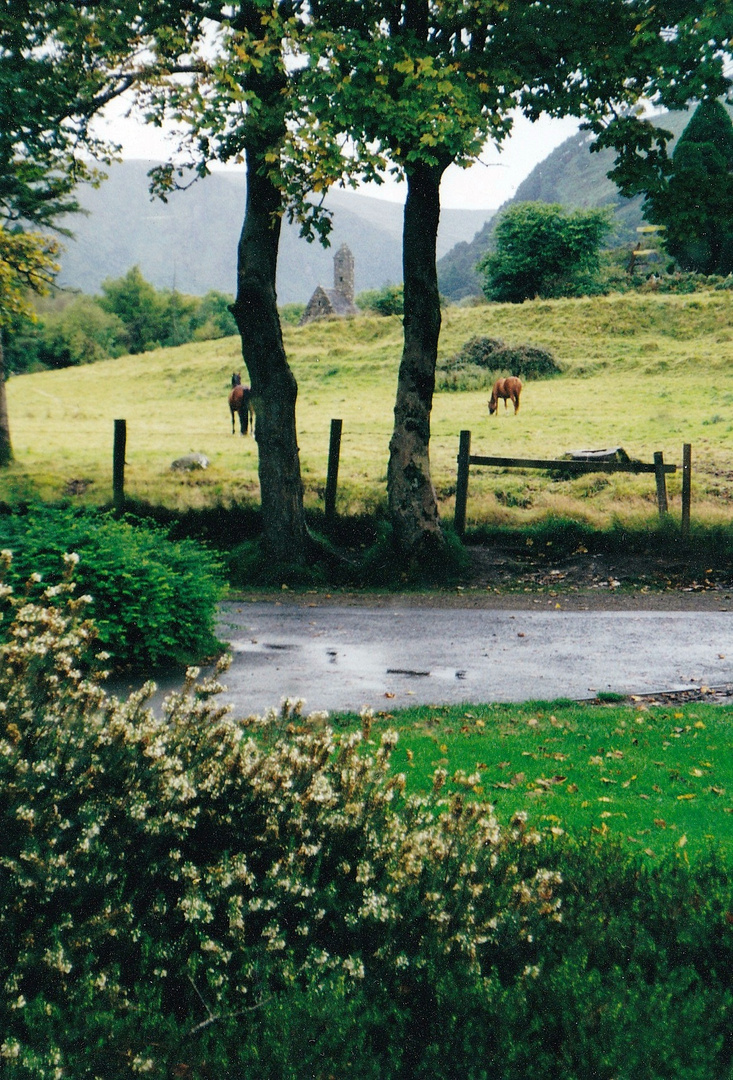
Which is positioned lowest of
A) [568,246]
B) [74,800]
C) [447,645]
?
[447,645]

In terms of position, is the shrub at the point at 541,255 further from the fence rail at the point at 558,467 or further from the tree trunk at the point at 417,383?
the tree trunk at the point at 417,383

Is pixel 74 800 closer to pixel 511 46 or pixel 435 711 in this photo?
pixel 435 711

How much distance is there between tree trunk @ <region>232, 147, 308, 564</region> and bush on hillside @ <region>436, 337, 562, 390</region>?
24.4m

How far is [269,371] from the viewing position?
1566 cm

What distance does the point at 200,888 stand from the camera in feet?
12.1

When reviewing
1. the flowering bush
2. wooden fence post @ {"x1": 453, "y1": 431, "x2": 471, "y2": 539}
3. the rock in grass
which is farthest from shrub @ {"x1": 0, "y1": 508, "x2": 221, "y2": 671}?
the rock in grass

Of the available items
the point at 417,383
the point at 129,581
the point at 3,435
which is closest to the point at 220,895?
the point at 129,581

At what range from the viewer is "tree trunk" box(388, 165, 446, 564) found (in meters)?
15.8

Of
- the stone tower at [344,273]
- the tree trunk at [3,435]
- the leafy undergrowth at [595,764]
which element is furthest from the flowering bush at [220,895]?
the stone tower at [344,273]

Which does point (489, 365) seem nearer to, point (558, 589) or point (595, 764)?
point (558, 589)

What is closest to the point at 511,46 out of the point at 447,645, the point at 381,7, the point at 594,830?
the point at 381,7

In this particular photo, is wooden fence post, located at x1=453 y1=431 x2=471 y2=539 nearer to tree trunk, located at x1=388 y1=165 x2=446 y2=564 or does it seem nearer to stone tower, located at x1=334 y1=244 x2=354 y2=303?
tree trunk, located at x1=388 y1=165 x2=446 y2=564

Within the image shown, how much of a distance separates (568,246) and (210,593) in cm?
5942

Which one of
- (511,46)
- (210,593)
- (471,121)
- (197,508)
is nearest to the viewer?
(210,593)
